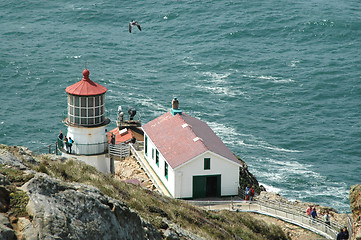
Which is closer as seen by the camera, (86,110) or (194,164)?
(194,164)

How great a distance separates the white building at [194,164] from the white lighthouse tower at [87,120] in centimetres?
381

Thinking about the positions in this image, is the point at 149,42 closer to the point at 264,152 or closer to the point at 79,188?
the point at 264,152

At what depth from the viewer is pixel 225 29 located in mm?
104562

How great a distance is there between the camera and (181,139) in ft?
118

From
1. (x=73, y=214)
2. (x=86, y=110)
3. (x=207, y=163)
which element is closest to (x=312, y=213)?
(x=207, y=163)

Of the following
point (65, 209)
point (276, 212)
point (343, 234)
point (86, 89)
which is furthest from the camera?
point (86, 89)

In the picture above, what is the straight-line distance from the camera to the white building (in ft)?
111

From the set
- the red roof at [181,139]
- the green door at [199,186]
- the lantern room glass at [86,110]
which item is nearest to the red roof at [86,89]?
the lantern room glass at [86,110]

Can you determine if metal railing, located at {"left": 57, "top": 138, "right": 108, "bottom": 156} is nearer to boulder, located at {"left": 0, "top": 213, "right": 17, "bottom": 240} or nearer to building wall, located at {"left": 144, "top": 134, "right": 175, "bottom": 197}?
building wall, located at {"left": 144, "top": 134, "right": 175, "bottom": 197}

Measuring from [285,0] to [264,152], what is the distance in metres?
65.6

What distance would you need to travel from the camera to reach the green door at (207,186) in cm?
3422

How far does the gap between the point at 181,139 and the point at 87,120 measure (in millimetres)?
6094

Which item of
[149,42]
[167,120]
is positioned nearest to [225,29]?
[149,42]

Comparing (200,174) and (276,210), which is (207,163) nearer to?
(200,174)
